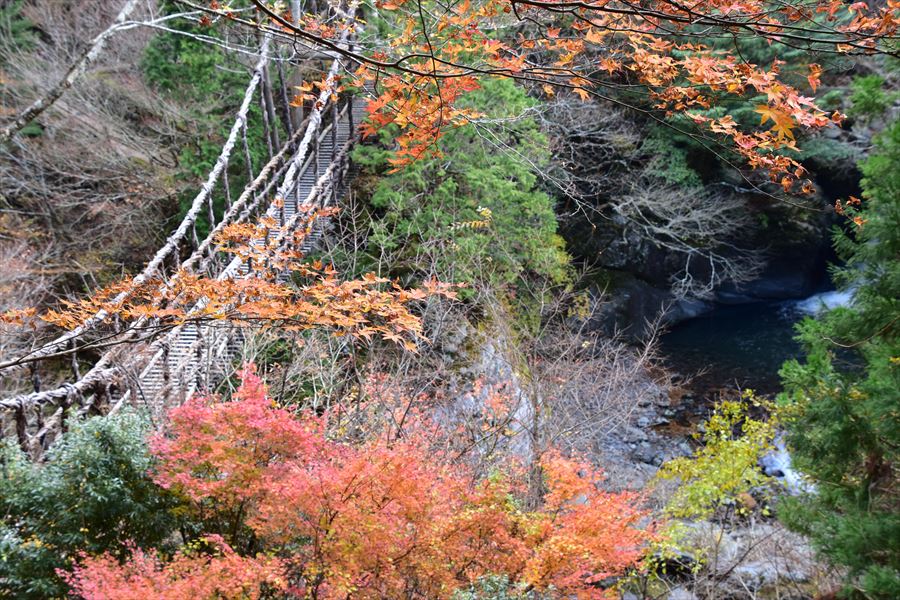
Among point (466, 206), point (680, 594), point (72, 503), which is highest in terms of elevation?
point (466, 206)

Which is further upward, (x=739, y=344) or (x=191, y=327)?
(x=191, y=327)

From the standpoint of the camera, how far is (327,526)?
4.53m

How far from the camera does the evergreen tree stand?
5.89m

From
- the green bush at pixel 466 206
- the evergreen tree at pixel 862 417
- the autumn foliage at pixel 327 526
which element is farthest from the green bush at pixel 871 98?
the autumn foliage at pixel 327 526

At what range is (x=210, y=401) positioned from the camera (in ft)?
19.1

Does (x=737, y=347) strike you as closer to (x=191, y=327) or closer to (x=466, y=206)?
(x=466, y=206)

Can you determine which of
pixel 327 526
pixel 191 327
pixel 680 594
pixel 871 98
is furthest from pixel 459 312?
pixel 871 98

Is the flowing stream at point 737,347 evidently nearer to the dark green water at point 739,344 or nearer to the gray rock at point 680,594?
the dark green water at point 739,344

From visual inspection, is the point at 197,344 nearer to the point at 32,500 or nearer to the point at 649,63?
the point at 32,500

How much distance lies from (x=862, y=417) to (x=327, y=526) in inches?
224

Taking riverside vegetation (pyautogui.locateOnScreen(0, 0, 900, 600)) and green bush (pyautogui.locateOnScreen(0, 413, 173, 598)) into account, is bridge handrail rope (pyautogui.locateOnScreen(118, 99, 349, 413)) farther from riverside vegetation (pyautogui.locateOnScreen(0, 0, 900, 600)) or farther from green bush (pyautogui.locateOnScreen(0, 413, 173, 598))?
green bush (pyautogui.locateOnScreen(0, 413, 173, 598))

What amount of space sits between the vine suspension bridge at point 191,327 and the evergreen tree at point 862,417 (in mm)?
5632

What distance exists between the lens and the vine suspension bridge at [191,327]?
4.52 metres

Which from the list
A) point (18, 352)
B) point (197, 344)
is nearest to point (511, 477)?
point (197, 344)
